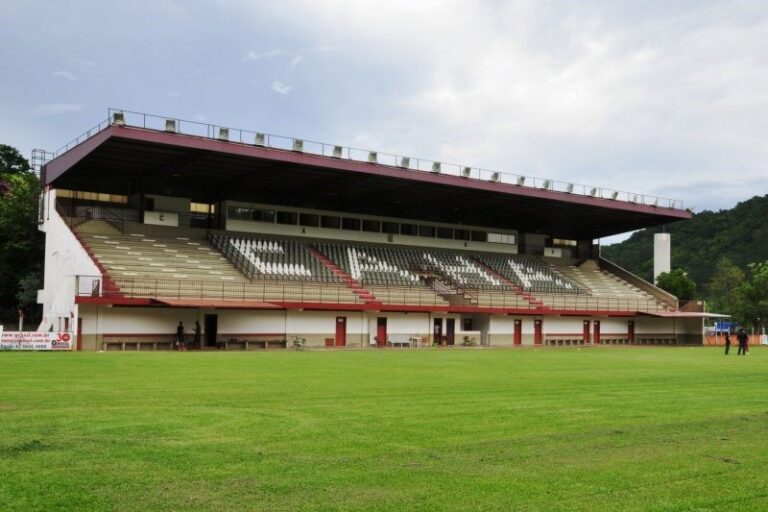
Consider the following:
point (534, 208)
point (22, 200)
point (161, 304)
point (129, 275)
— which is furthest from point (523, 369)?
point (22, 200)

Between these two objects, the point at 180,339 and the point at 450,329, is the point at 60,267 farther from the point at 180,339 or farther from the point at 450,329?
the point at 450,329

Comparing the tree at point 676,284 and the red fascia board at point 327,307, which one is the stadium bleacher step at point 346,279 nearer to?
the red fascia board at point 327,307

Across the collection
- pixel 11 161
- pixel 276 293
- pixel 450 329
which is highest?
pixel 11 161

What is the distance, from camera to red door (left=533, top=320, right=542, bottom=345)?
58.8 m

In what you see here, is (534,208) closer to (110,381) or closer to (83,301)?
(83,301)

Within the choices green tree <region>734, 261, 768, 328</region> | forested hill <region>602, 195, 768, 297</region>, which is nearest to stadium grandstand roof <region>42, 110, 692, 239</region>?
green tree <region>734, 261, 768, 328</region>

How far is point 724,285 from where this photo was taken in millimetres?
106938

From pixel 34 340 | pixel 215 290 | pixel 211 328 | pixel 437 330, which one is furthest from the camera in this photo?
pixel 437 330

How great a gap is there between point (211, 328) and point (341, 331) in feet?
28.7

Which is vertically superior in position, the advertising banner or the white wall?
the white wall

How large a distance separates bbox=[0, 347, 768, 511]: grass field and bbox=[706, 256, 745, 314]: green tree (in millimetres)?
92349

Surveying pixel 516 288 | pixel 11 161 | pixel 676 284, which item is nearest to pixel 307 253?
pixel 516 288

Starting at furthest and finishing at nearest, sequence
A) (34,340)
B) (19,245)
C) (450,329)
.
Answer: (19,245)
(450,329)
(34,340)

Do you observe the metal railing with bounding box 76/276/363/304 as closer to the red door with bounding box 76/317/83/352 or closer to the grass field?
A: the red door with bounding box 76/317/83/352
